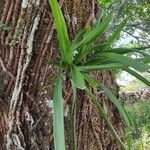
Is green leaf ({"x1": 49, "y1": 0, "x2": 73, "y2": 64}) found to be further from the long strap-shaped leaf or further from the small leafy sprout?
the long strap-shaped leaf

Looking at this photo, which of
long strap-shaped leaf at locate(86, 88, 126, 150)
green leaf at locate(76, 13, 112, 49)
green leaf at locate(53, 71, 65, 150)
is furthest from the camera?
long strap-shaped leaf at locate(86, 88, 126, 150)

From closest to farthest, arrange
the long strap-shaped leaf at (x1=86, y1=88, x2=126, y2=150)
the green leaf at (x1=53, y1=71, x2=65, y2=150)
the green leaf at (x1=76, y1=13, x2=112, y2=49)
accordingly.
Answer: the green leaf at (x1=53, y1=71, x2=65, y2=150)
the green leaf at (x1=76, y1=13, x2=112, y2=49)
the long strap-shaped leaf at (x1=86, y1=88, x2=126, y2=150)

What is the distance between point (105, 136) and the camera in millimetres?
1169

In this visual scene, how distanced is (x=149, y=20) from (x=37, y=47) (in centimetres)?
238

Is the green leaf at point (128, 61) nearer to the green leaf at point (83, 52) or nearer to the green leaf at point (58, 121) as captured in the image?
the green leaf at point (83, 52)

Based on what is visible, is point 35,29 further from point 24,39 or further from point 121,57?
point 121,57

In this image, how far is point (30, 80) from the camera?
3.57 feet

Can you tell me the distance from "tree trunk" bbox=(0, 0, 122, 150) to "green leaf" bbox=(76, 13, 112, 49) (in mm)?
99

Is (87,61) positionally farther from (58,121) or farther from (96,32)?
(58,121)

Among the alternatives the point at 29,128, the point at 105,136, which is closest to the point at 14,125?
the point at 29,128

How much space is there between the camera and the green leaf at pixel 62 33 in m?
0.92

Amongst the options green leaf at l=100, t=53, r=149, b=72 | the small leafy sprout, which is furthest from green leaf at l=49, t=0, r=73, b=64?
green leaf at l=100, t=53, r=149, b=72

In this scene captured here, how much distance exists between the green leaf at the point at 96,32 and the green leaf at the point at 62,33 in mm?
44

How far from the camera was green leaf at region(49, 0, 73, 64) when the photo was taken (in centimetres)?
92
